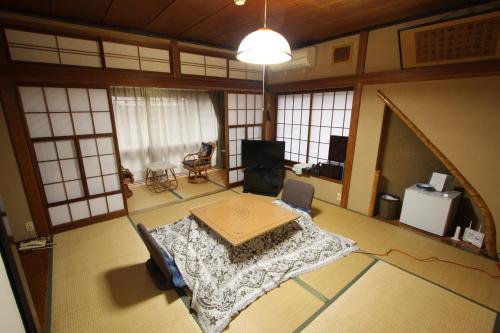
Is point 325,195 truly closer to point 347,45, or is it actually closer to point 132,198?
point 347,45

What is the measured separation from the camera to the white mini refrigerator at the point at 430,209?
9.91ft

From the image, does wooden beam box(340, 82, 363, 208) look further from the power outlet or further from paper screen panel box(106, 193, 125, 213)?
the power outlet

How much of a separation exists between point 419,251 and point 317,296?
1655 mm

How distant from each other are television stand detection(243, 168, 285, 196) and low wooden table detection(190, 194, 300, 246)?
1514mm

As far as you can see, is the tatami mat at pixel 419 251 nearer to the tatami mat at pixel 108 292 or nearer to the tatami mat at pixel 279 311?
the tatami mat at pixel 279 311

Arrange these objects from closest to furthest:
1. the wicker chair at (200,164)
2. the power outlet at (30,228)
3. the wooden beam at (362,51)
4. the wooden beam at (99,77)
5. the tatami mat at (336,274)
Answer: the tatami mat at (336,274), the wooden beam at (99,77), the power outlet at (30,228), the wooden beam at (362,51), the wicker chair at (200,164)

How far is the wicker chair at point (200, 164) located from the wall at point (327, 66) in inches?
97.0

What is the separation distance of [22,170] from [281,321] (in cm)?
350

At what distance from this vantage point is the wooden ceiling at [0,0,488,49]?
8.18 ft

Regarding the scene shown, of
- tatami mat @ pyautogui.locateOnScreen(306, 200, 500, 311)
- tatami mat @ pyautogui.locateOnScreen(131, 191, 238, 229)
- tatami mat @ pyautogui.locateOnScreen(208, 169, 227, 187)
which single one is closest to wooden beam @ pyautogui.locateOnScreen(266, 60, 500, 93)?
tatami mat @ pyautogui.locateOnScreen(306, 200, 500, 311)

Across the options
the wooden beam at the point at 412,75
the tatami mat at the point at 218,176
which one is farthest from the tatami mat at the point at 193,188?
the wooden beam at the point at 412,75

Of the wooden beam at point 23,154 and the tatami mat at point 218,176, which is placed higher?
the wooden beam at point 23,154

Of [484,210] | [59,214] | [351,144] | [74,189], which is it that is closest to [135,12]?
[74,189]

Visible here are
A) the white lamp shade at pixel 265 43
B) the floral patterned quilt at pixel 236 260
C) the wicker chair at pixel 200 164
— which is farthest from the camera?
the wicker chair at pixel 200 164
